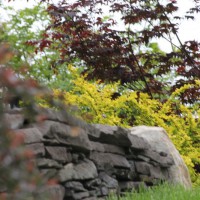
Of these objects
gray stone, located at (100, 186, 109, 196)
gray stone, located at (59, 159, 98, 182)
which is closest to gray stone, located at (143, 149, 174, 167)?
gray stone, located at (100, 186, 109, 196)

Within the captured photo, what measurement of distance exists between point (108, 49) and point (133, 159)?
310 cm

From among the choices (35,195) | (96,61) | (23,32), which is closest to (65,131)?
(35,195)

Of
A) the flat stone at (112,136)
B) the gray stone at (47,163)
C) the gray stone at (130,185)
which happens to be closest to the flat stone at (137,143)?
the flat stone at (112,136)

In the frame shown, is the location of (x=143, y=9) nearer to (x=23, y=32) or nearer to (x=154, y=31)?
(x=154, y=31)

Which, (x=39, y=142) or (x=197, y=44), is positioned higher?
(x=197, y=44)

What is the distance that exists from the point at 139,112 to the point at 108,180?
3201 millimetres

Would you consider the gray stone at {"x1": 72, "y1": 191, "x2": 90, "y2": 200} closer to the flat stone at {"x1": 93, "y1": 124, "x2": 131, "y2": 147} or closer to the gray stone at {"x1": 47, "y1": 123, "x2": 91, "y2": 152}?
the gray stone at {"x1": 47, "y1": 123, "x2": 91, "y2": 152}

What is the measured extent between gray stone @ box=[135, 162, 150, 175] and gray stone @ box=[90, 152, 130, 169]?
25 centimetres

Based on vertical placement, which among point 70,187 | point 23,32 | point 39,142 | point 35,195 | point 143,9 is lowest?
point 35,195

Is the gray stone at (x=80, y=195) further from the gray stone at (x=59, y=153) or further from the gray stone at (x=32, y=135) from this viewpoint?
the gray stone at (x=32, y=135)

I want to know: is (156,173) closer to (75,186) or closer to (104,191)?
(104,191)

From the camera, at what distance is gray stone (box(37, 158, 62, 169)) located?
173 inches

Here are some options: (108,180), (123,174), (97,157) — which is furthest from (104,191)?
(123,174)

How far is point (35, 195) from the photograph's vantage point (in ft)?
3.44
